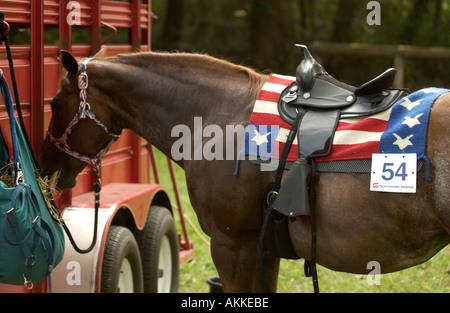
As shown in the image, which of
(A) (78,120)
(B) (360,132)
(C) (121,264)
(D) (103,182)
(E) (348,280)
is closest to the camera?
(B) (360,132)

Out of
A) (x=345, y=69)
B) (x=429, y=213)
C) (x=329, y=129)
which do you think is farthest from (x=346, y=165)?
(x=345, y=69)

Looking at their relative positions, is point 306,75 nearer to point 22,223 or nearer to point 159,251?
point 22,223

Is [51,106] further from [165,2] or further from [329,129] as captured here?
[165,2]

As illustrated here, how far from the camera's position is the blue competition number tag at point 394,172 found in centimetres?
249

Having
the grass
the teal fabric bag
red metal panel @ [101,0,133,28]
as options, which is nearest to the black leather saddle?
the teal fabric bag

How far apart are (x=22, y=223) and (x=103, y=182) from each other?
1404 mm

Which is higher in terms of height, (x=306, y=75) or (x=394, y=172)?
(x=306, y=75)

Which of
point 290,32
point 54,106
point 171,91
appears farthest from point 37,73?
point 290,32

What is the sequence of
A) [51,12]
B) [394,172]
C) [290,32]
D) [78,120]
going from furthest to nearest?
[290,32] < [51,12] < [78,120] < [394,172]

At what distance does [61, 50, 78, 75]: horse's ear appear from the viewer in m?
3.02

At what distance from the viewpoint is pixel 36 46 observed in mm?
3178

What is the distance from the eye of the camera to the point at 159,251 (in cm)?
430

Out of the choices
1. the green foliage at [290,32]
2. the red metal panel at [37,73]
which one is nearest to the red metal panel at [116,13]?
the red metal panel at [37,73]

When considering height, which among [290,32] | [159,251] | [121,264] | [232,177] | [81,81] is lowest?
[159,251]
